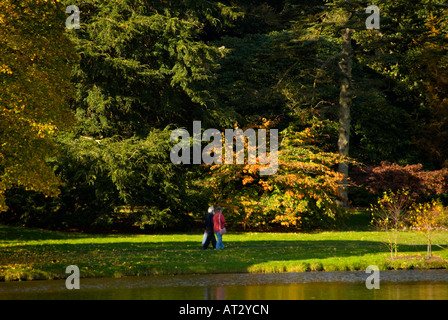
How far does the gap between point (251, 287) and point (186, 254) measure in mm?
5228

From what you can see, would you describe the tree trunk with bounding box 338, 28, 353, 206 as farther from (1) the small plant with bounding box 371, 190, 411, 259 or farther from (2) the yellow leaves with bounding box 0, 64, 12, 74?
(2) the yellow leaves with bounding box 0, 64, 12, 74

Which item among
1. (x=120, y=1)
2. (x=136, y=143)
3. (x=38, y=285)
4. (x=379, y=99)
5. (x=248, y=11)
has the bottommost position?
(x=38, y=285)

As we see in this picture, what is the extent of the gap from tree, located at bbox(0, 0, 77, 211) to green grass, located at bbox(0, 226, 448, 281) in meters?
2.48

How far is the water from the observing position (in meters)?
13.7

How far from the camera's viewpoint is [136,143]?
30.1 m

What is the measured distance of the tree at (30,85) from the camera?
17.6 m

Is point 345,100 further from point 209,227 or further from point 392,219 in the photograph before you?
point 209,227

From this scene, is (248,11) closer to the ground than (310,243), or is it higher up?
higher up

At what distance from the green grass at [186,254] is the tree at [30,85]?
248cm

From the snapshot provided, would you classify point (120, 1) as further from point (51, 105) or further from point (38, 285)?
point (38, 285)

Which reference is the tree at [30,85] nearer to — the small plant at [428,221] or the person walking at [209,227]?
the person walking at [209,227]

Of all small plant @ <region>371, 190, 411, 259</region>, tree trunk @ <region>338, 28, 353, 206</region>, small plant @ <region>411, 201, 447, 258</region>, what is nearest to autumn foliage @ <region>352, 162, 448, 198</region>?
small plant @ <region>371, 190, 411, 259</region>
